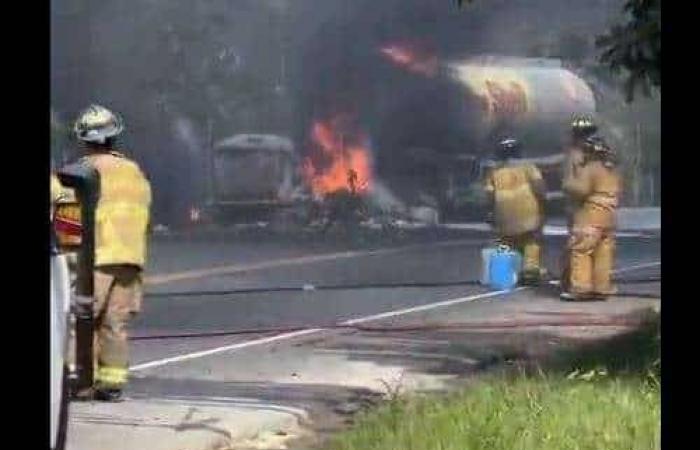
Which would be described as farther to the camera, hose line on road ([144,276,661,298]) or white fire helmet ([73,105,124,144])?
hose line on road ([144,276,661,298])

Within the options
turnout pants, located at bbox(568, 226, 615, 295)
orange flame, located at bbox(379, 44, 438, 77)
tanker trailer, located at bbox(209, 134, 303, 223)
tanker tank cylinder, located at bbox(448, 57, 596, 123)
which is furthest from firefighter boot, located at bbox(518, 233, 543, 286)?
tanker trailer, located at bbox(209, 134, 303, 223)

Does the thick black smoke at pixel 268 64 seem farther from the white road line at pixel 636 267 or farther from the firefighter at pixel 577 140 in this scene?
the white road line at pixel 636 267

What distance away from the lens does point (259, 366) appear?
5.44m

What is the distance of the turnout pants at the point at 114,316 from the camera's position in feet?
15.9

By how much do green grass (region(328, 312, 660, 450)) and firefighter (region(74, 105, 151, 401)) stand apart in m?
0.83

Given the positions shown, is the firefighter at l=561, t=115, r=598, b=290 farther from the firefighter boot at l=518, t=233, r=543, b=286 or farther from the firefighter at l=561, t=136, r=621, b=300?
the firefighter boot at l=518, t=233, r=543, b=286

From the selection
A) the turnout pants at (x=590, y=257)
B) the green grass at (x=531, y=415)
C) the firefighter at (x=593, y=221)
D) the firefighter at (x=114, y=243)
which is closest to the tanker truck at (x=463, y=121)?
the firefighter at (x=593, y=221)

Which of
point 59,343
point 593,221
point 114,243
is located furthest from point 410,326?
point 59,343

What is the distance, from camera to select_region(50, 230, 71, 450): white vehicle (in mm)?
3736

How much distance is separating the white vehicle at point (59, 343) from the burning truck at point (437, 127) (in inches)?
58.8

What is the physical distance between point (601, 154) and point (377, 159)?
86 centimetres

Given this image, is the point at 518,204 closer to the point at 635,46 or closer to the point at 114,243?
the point at 635,46
